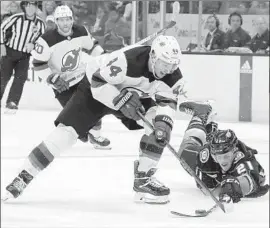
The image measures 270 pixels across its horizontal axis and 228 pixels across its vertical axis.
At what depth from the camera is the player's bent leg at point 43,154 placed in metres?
3.49

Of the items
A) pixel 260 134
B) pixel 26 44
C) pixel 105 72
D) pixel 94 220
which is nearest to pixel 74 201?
pixel 94 220

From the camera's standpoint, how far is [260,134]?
4.09 m

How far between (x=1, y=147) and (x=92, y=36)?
2.31ft

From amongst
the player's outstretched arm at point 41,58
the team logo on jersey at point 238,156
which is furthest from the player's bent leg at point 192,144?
the player's outstretched arm at point 41,58

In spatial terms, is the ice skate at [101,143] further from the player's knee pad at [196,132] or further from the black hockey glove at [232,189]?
the black hockey glove at [232,189]

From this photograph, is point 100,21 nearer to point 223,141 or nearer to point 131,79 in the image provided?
point 131,79

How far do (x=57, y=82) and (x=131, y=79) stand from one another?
43 centimetres

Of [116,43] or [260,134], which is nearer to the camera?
[116,43]

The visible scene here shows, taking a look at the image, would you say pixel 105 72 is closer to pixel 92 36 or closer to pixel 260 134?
pixel 92 36

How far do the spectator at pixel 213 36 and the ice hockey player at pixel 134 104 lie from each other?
127 mm

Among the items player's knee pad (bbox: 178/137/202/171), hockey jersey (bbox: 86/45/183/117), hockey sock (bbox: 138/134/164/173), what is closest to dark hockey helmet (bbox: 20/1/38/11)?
hockey jersey (bbox: 86/45/183/117)

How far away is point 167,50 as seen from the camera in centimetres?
320

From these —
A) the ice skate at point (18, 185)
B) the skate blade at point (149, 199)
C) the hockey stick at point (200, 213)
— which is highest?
the ice skate at point (18, 185)

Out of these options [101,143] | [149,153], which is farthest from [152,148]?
[101,143]
